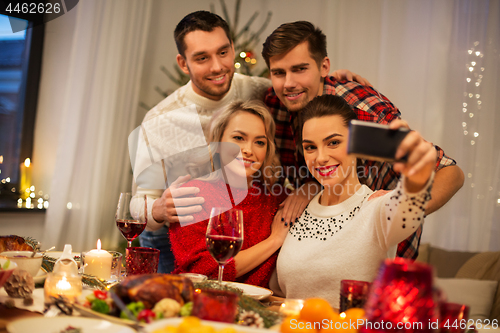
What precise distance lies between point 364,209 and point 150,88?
3290 mm

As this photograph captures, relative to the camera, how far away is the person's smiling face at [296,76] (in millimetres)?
2232

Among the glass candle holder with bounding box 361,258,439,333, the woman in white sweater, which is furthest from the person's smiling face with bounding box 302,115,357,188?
the glass candle holder with bounding box 361,258,439,333

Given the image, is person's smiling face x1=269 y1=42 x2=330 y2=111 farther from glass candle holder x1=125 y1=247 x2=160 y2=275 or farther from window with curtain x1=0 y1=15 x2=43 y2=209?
window with curtain x1=0 y1=15 x2=43 y2=209

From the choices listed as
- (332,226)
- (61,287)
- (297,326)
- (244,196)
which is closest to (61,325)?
(61,287)

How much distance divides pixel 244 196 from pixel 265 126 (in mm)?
360

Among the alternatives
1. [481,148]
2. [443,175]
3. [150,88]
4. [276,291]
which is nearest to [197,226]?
[276,291]

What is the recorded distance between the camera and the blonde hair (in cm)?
196

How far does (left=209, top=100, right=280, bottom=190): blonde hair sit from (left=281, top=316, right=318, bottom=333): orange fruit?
4.27ft

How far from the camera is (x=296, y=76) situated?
225 centimetres

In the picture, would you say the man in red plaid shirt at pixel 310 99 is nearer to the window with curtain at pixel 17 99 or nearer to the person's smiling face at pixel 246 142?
the person's smiling face at pixel 246 142

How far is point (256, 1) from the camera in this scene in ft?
15.0

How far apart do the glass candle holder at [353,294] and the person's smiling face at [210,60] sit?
1853 millimetres

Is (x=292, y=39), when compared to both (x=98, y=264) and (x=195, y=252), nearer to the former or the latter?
(x=195, y=252)

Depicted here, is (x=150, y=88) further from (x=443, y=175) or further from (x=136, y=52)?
(x=443, y=175)
